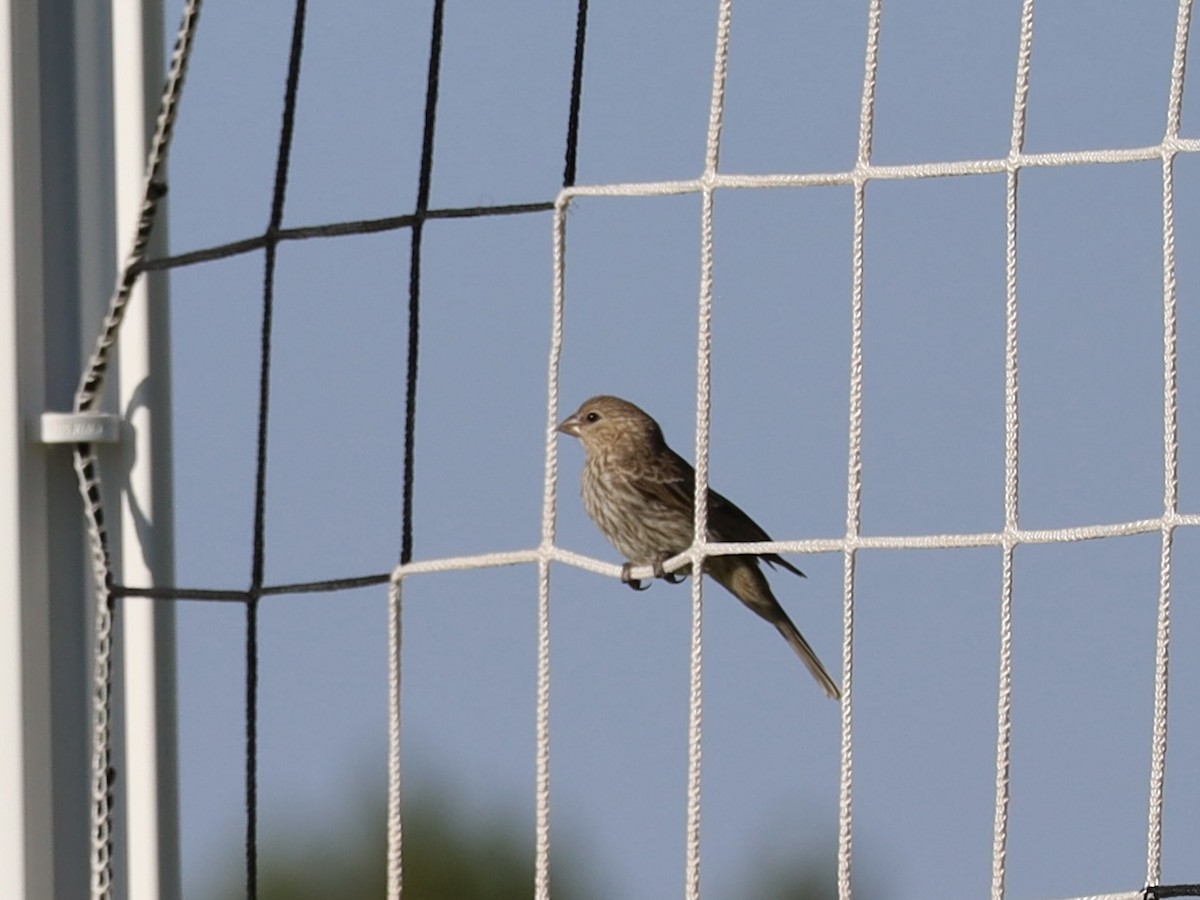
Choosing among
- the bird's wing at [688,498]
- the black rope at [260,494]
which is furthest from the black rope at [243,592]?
the bird's wing at [688,498]

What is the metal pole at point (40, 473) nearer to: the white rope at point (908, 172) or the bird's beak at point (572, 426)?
the white rope at point (908, 172)

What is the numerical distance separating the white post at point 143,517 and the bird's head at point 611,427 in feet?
10.8

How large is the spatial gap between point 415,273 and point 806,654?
110 inches

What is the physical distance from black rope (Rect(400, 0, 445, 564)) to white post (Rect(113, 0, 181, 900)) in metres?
0.42

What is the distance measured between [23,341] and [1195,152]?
5.32 feet

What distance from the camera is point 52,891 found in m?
3.32

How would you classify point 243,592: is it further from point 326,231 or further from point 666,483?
point 666,483

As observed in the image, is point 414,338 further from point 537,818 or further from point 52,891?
point 52,891

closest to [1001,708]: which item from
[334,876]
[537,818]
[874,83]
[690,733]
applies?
[690,733]

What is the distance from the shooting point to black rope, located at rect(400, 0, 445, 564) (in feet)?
12.3

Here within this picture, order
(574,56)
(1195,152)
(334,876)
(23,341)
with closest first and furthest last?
(23,341) → (1195,152) → (574,56) → (334,876)

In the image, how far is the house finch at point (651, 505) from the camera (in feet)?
20.9

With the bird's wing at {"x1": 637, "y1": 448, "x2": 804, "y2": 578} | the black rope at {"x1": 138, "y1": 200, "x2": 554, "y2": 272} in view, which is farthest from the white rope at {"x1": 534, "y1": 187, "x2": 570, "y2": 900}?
the bird's wing at {"x1": 637, "y1": 448, "x2": 804, "y2": 578}

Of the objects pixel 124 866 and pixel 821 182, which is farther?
pixel 821 182
